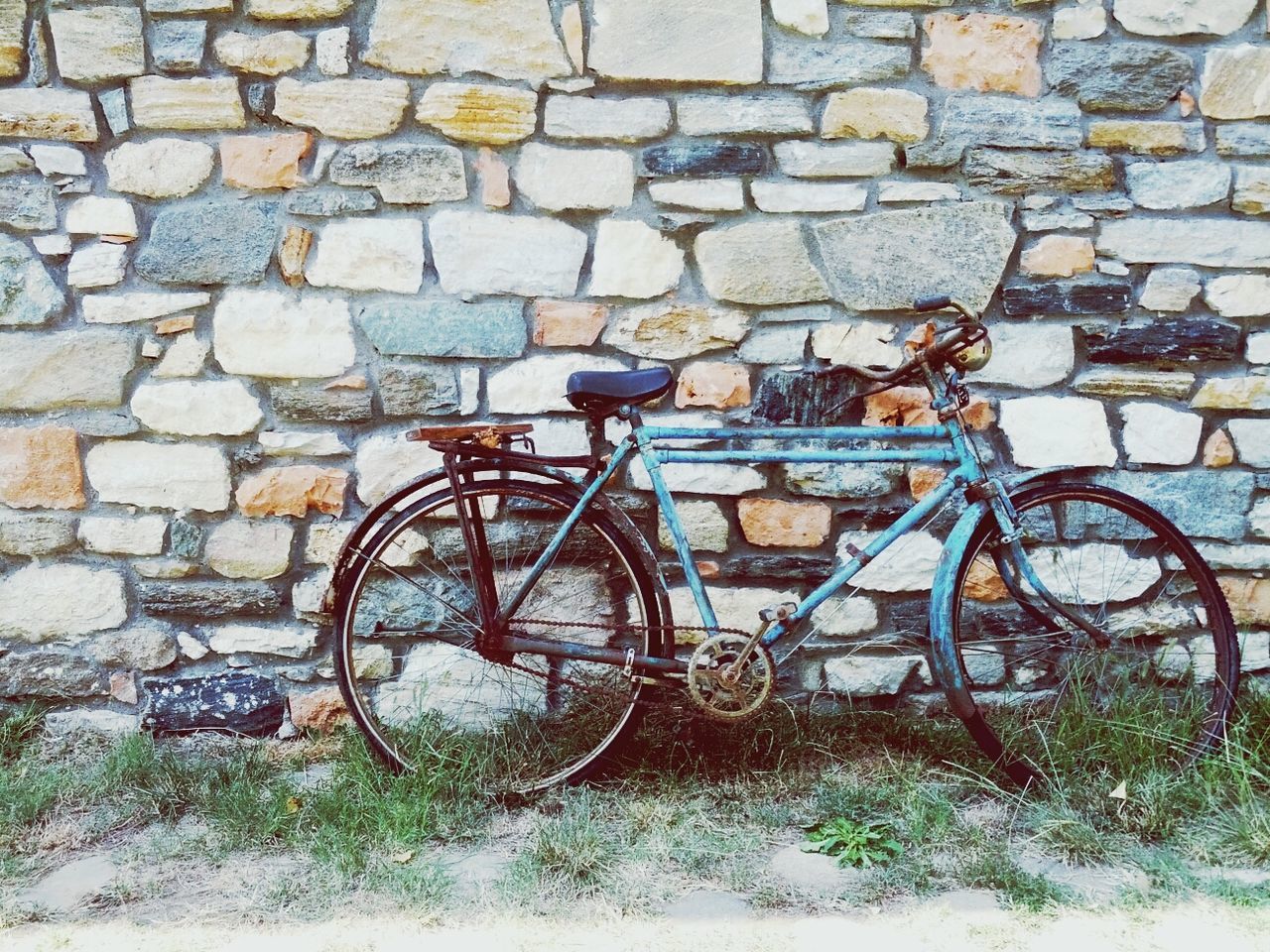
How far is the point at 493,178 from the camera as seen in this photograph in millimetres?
2668

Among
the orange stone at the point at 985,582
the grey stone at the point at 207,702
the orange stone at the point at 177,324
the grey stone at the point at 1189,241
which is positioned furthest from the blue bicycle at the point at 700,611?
the orange stone at the point at 177,324

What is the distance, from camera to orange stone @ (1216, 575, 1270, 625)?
283 cm

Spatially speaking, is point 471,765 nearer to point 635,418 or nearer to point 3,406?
point 635,418

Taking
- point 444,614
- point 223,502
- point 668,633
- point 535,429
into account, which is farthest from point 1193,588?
point 223,502

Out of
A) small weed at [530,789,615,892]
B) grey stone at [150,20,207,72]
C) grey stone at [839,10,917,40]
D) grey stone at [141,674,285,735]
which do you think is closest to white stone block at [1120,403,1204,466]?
grey stone at [839,10,917,40]

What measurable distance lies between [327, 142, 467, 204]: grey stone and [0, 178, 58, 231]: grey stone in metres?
0.80

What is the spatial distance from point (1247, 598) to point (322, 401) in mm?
2812

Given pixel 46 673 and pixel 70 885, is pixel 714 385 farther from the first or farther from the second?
pixel 46 673

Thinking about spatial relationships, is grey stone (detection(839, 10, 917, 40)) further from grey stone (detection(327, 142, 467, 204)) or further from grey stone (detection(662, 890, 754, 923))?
grey stone (detection(662, 890, 754, 923))

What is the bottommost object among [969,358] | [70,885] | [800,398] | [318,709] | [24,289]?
[70,885]

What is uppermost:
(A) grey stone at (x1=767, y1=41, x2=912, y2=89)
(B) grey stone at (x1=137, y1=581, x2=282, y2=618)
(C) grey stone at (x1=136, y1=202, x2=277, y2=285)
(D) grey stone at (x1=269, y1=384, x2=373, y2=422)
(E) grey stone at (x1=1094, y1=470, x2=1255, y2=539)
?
(A) grey stone at (x1=767, y1=41, x2=912, y2=89)

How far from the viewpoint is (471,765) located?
2570 millimetres

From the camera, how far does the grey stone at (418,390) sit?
2.70 metres

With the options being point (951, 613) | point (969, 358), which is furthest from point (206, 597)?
point (969, 358)
